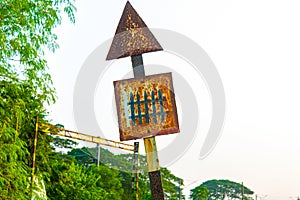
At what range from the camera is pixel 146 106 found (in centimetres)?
550

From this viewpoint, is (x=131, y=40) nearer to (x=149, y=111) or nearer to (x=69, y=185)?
(x=149, y=111)

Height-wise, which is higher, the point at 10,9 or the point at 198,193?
the point at 10,9

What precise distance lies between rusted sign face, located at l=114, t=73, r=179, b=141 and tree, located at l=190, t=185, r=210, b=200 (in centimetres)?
2973

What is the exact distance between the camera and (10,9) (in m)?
5.11

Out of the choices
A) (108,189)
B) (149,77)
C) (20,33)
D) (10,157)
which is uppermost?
(20,33)

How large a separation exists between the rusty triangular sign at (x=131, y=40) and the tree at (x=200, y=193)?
2974cm

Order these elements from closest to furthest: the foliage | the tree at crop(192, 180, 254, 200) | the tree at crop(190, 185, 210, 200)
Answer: the foliage, the tree at crop(190, 185, 210, 200), the tree at crop(192, 180, 254, 200)

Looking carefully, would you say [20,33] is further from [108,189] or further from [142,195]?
[142,195]

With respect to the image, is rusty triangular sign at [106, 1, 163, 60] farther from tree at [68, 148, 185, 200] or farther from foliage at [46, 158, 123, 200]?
tree at [68, 148, 185, 200]

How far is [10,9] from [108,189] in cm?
1372

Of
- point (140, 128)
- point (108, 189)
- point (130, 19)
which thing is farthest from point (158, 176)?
point (108, 189)

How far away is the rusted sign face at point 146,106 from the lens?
541 centimetres

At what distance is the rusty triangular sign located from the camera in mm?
5660

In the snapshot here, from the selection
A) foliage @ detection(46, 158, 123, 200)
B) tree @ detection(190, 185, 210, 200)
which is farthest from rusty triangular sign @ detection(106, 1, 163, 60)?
tree @ detection(190, 185, 210, 200)
